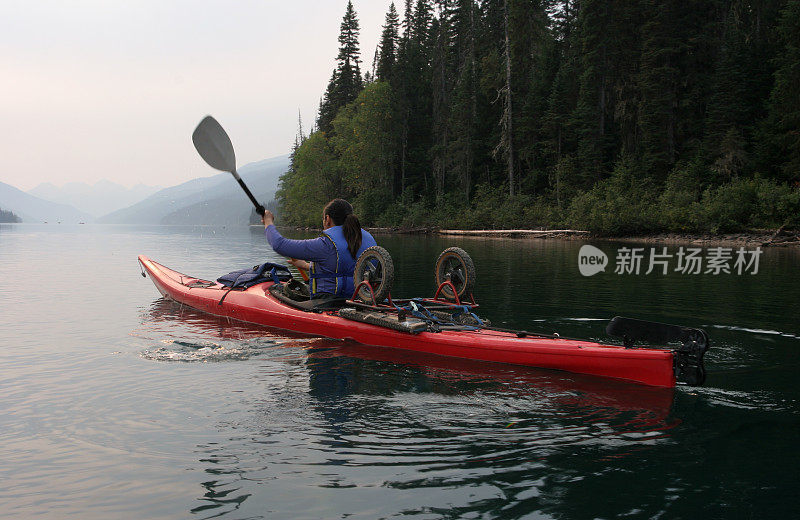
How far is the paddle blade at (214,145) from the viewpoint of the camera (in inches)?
383

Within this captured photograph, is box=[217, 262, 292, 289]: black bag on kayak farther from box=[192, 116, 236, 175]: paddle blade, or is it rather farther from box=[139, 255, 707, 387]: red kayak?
box=[192, 116, 236, 175]: paddle blade

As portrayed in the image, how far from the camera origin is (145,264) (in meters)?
13.5

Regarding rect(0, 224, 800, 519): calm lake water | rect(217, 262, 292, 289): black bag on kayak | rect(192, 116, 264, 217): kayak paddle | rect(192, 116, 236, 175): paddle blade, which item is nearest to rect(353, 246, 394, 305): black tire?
rect(0, 224, 800, 519): calm lake water

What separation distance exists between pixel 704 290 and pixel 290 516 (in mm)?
11620

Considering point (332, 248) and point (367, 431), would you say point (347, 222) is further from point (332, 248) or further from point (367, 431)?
point (367, 431)

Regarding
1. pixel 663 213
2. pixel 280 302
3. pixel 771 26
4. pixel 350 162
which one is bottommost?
pixel 280 302

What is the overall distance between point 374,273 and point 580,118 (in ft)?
111

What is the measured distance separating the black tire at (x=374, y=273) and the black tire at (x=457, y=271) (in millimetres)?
878

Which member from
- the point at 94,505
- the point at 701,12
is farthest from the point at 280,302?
the point at 701,12

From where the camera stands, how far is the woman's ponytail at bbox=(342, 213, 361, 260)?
768 centimetres

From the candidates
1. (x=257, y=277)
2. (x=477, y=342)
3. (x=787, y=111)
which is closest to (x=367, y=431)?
(x=477, y=342)

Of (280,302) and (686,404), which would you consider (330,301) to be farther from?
(686,404)

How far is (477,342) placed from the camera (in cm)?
649

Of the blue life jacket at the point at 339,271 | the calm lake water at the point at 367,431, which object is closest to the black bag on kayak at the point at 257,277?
the calm lake water at the point at 367,431
